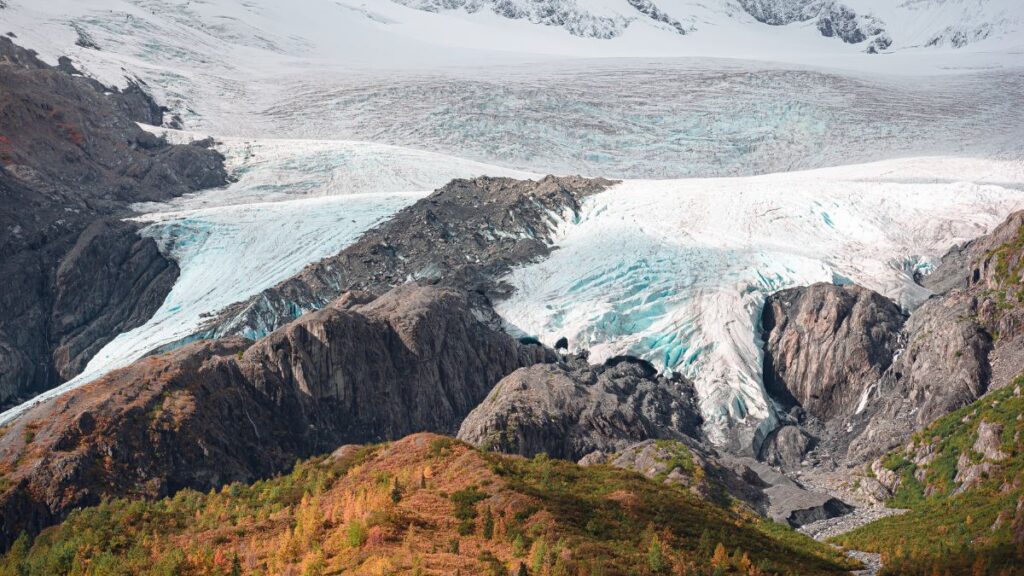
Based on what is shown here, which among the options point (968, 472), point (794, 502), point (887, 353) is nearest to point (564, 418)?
point (794, 502)

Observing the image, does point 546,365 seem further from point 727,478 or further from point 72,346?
point 72,346

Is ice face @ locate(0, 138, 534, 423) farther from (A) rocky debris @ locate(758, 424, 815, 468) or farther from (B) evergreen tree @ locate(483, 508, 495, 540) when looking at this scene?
(B) evergreen tree @ locate(483, 508, 495, 540)

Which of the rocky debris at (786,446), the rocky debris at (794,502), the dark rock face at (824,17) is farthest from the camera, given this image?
the dark rock face at (824,17)

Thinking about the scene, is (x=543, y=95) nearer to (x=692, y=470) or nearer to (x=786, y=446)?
(x=786, y=446)

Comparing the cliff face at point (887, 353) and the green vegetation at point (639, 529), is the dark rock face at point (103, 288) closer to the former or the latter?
the cliff face at point (887, 353)

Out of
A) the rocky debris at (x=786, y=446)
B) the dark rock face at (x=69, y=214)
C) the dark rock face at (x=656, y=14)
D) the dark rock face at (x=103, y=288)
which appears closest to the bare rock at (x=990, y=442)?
the rocky debris at (x=786, y=446)

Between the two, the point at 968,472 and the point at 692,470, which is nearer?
the point at 968,472

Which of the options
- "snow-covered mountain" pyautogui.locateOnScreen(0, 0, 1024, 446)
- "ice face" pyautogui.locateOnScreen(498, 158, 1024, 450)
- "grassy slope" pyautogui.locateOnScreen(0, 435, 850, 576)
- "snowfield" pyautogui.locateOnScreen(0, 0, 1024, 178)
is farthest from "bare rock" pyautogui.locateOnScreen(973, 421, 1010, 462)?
"snowfield" pyautogui.locateOnScreen(0, 0, 1024, 178)
